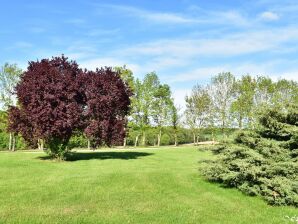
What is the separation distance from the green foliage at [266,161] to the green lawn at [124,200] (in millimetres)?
487

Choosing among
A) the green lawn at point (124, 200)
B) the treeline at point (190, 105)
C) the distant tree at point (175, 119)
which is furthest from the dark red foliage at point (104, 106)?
the distant tree at point (175, 119)

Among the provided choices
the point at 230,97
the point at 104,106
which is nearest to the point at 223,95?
the point at 230,97

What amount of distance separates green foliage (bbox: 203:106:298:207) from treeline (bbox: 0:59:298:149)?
30.5 meters

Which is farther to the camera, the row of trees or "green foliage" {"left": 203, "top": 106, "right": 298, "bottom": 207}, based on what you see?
the row of trees

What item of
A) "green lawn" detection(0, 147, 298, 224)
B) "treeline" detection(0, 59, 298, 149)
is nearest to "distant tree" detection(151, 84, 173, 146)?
"treeline" detection(0, 59, 298, 149)

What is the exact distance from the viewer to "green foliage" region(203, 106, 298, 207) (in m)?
12.3

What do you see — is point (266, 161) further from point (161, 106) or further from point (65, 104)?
point (161, 106)

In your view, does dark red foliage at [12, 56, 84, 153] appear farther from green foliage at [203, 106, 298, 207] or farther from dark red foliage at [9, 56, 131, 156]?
green foliage at [203, 106, 298, 207]

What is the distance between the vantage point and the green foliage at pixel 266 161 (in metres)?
12.3

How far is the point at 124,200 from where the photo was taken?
11.8 metres

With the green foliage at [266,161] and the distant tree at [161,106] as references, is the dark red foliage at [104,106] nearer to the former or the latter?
the green foliage at [266,161]

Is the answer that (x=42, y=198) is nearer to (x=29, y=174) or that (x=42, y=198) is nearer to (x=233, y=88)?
(x=29, y=174)

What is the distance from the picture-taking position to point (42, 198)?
462 inches

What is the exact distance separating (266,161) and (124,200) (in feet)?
18.2
